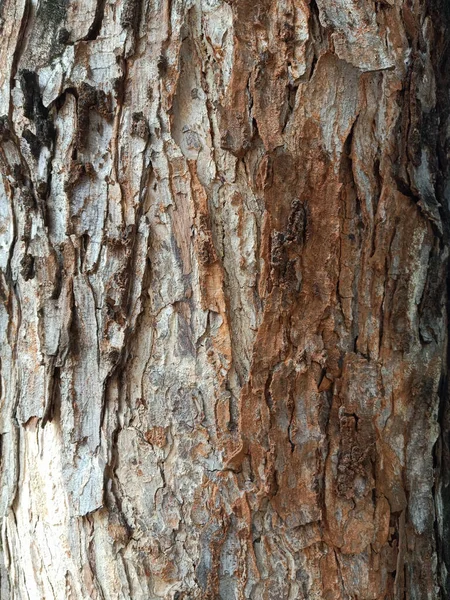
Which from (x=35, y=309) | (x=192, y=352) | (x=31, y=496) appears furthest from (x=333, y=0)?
(x=31, y=496)

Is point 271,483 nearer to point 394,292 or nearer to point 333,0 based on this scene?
point 394,292

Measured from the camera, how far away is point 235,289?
4.01 ft

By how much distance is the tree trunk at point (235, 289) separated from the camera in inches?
47.6

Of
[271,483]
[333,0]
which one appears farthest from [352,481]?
[333,0]

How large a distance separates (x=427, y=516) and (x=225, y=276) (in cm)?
67

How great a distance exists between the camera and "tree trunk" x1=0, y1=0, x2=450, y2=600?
3.96 feet

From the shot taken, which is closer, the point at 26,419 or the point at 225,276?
the point at 225,276

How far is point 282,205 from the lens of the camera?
121 centimetres

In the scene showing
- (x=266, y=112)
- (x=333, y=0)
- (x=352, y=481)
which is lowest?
(x=352, y=481)

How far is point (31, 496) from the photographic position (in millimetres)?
1395

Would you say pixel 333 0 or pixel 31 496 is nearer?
pixel 333 0

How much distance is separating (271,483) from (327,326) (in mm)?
328

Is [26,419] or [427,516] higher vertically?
[26,419]

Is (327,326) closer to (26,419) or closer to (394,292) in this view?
(394,292)
